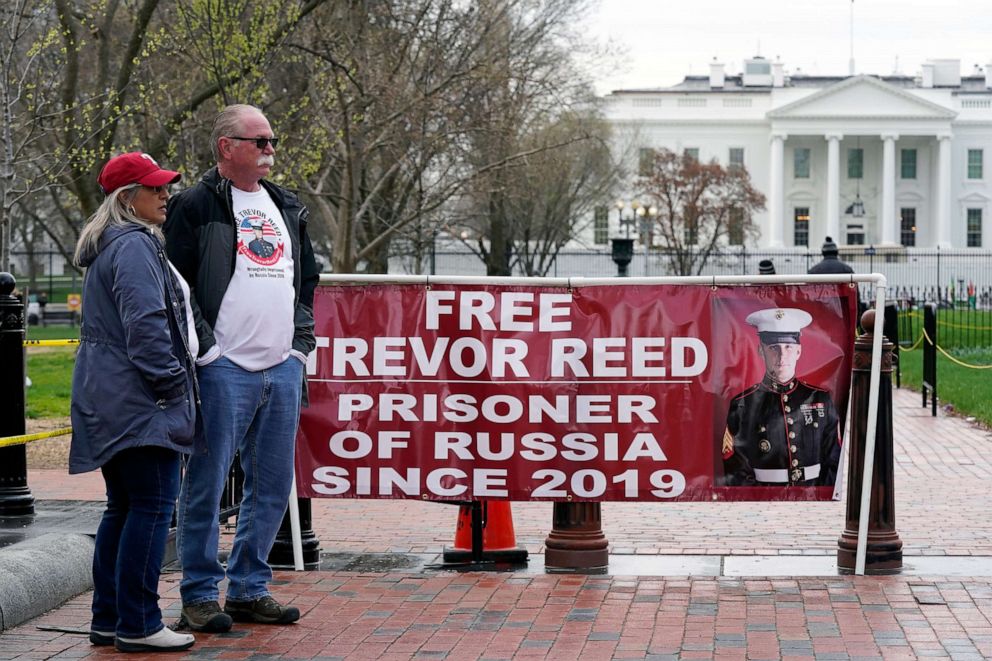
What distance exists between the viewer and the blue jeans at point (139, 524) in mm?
5293

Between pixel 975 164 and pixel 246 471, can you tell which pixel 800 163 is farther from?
pixel 246 471

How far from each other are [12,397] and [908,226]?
94.7 metres

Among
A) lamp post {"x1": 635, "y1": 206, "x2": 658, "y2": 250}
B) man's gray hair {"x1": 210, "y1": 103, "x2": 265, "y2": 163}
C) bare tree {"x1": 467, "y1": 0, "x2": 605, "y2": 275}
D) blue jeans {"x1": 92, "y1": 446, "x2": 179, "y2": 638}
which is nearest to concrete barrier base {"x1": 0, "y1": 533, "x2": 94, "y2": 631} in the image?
blue jeans {"x1": 92, "y1": 446, "x2": 179, "y2": 638}

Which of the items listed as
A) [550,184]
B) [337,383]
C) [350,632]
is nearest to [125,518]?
[350,632]

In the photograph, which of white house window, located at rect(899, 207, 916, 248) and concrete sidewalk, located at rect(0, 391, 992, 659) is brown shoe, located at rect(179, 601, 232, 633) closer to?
concrete sidewalk, located at rect(0, 391, 992, 659)

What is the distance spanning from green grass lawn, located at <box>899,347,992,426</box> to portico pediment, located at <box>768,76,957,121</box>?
227 ft

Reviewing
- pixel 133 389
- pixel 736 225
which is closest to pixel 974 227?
pixel 736 225

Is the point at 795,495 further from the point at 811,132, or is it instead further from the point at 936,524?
the point at 811,132

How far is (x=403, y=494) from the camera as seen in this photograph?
7031 millimetres

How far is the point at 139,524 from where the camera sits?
5.33 m

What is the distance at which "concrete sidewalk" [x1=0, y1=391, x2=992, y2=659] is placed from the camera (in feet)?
17.9

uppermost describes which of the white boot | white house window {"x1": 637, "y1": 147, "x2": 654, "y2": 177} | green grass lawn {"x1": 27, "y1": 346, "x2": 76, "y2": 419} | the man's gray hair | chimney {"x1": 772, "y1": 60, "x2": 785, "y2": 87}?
chimney {"x1": 772, "y1": 60, "x2": 785, "y2": 87}

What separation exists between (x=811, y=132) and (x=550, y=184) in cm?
5915

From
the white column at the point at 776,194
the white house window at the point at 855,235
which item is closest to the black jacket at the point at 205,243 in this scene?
the white column at the point at 776,194
